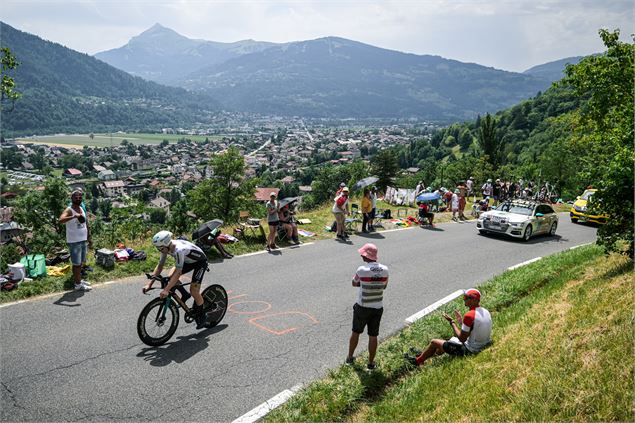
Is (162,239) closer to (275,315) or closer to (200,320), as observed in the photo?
(200,320)

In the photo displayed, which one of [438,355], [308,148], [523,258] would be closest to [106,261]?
[438,355]

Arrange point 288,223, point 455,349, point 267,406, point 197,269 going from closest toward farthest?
point 267,406 < point 455,349 < point 197,269 < point 288,223

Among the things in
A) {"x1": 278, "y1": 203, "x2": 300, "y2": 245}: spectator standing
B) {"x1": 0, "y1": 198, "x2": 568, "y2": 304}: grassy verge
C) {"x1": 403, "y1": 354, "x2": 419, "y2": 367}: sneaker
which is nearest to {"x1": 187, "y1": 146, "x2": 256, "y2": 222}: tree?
{"x1": 0, "y1": 198, "x2": 568, "y2": 304}: grassy verge

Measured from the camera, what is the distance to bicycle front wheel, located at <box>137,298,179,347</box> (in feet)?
21.4

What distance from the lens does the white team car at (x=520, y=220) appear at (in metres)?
16.1

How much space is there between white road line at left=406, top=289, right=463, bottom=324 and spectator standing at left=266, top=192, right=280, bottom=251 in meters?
5.55

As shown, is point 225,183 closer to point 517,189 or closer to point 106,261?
point 517,189

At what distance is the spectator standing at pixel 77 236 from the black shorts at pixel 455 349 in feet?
23.0

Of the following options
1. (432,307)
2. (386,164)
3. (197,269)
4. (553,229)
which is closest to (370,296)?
(197,269)

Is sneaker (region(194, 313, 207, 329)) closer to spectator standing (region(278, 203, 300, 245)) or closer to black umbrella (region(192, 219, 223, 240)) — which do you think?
black umbrella (region(192, 219, 223, 240))

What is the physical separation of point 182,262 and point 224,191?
101 ft

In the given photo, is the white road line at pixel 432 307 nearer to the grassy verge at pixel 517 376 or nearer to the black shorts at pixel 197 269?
the grassy verge at pixel 517 376

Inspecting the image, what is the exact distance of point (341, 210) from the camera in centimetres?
1477

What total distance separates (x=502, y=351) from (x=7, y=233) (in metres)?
32.7
